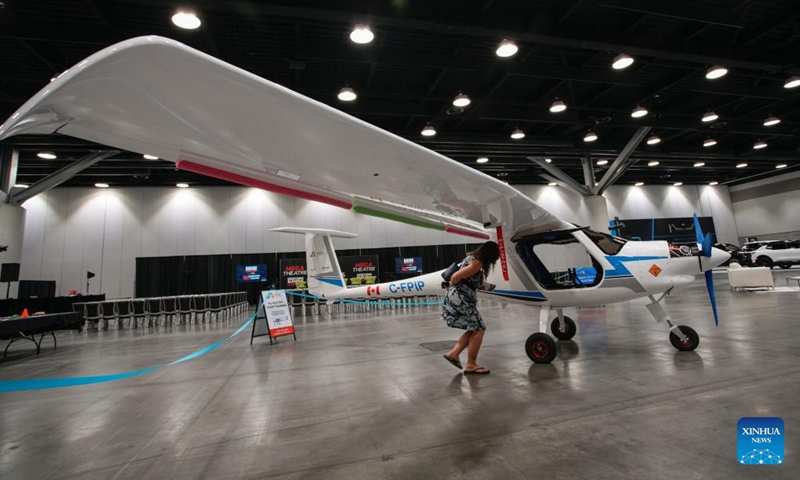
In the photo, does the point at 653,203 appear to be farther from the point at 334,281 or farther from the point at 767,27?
the point at 334,281

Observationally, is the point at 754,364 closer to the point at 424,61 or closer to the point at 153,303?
the point at 424,61

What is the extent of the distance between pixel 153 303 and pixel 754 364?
16.8m

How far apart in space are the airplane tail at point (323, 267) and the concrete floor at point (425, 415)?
228cm

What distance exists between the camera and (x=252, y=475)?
2.07 meters

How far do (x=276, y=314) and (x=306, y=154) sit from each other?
5740mm

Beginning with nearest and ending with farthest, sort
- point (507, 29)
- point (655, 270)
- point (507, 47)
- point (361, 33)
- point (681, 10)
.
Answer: point (655, 270), point (361, 33), point (681, 10), point (507, 29), point (507, 47)

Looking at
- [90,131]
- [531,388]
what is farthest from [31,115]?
[531,388]

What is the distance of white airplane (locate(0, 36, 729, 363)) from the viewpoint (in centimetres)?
164

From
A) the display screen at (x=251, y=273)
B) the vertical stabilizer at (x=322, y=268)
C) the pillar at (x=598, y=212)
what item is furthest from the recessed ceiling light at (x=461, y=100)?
the display screen at (x=251, y=273)

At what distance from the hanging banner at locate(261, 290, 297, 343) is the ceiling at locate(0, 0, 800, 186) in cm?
547

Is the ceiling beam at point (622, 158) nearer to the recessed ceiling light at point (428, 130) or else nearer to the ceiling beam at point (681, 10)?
the ceiling beam at point (681, 10)

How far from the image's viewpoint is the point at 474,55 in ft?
29.2

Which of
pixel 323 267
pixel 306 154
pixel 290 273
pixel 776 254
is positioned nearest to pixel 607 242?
pixel 306 154

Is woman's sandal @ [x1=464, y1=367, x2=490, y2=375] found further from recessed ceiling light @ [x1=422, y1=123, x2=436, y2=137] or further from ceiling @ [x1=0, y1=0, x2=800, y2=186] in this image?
recessed ceiling light @ [x1=422, y1=123, x2=436, y2=137]
